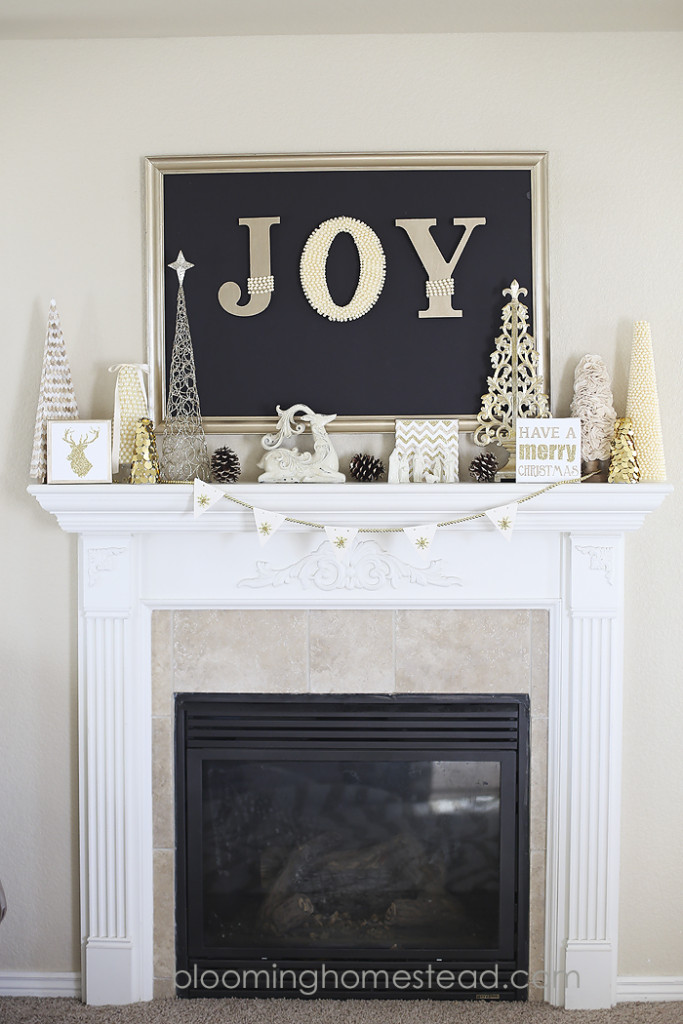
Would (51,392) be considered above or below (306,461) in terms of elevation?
above

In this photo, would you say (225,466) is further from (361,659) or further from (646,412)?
(646,412)

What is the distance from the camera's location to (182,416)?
6.50 feet

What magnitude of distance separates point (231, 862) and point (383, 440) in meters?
1.17

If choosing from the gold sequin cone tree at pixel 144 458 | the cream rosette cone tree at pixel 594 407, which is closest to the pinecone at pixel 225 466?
the gold sequin cone tree at pixel 144 458

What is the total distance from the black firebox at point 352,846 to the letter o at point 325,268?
3.27ft

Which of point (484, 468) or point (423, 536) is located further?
point (484, 468)

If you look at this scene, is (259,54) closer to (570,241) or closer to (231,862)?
(570,241)

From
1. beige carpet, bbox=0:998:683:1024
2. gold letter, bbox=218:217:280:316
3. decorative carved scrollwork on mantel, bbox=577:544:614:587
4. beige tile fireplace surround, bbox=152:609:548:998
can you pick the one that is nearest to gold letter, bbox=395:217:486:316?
gold letter, bbox=218:217:280:316

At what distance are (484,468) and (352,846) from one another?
1.03 m

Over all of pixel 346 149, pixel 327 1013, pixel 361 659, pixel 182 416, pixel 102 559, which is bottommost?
pixel 327 1013

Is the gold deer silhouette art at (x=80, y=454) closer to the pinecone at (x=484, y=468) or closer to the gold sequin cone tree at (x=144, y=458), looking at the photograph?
the gold sequin cone tree at (x=144, y=458)

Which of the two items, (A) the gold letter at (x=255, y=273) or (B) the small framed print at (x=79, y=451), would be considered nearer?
(B) the small framed print at (x=79, y=451)

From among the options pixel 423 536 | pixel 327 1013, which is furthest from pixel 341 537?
pixel 327 1013

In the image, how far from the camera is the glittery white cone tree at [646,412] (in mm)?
1915
